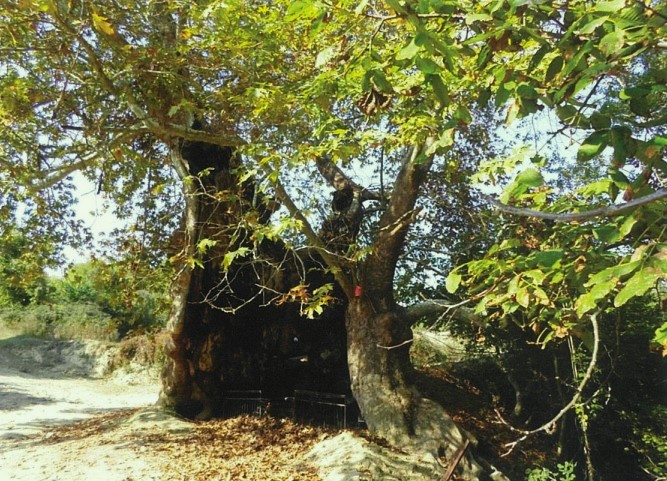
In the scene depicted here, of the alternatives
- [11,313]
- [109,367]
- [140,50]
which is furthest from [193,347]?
[11,313]

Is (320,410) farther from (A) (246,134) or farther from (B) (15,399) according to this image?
(B) (15,399)

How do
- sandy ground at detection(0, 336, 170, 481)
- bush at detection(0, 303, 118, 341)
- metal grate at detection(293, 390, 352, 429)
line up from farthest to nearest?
bush at detection(0, 303, 118, 341), metal grate at detection(293, 390, 352, 429), sandy ground at detection(0, 336, 170, 481)

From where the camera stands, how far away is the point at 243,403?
38.4 ft

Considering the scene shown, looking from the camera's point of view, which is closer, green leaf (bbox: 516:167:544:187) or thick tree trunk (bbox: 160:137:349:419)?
green leaf (bbox: 516:167:544:187)

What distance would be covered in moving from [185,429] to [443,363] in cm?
805

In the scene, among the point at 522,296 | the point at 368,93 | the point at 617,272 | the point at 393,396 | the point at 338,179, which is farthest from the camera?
the point at 338,179

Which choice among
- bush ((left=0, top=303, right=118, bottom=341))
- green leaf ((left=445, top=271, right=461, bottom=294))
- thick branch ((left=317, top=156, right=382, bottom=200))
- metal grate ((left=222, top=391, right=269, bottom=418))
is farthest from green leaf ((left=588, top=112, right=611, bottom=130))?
bush ((left=0, top=303, right=118, bottom=341))

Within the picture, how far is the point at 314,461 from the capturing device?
8367 mm

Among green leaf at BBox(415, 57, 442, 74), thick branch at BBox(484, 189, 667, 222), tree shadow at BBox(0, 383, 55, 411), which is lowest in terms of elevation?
tree shadow at BBox(0, 383, 55, 411)

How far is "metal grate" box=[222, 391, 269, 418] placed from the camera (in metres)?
11.4

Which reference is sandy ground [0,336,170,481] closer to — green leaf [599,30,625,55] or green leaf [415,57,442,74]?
green leaf [415,57,442,74]

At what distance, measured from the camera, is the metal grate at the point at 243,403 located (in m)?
11.4

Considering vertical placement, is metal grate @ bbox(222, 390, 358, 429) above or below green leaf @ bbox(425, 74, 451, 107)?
below

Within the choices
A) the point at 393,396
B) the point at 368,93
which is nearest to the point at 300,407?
the point at 393,396
